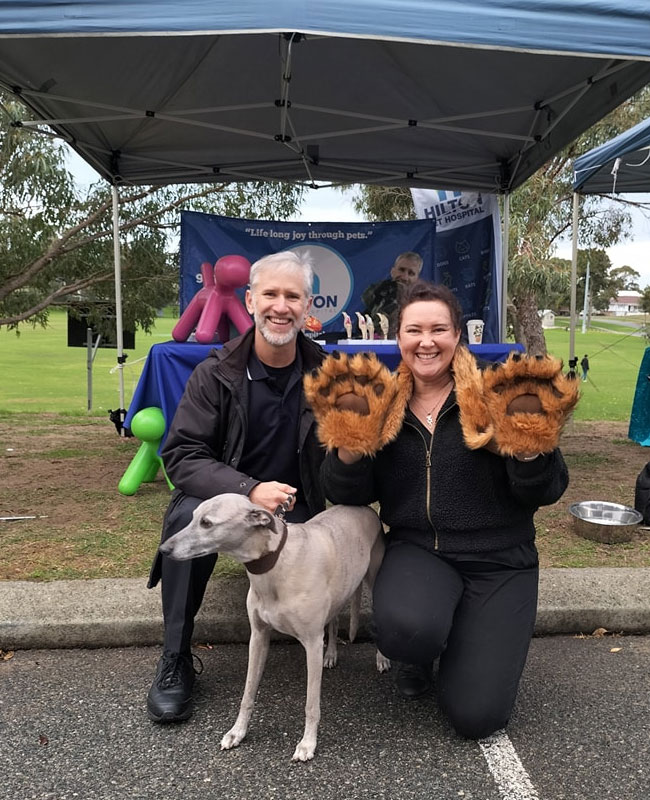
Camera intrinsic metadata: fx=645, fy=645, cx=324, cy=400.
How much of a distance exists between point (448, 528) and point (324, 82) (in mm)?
4115

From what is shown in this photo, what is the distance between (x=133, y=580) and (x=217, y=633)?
64cm

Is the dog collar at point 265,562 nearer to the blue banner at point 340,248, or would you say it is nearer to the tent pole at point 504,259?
the blue banner at point 340,248

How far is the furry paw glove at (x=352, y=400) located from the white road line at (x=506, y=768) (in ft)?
3.63

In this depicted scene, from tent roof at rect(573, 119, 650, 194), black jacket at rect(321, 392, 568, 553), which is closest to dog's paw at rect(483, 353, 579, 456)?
black jacket at rect(321, 392, 568, 553)

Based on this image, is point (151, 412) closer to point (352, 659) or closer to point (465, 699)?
point (352, 659)

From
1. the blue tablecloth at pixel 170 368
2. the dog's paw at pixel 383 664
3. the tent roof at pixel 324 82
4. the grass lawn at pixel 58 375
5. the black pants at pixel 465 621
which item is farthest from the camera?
the grass lawn at pixel 58 375

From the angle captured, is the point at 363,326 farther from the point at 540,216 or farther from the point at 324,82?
the point at 540,216

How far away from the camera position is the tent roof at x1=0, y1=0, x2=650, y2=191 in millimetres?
2928

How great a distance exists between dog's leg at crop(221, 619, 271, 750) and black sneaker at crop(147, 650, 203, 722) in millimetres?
226

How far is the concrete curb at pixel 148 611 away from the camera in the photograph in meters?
2.95

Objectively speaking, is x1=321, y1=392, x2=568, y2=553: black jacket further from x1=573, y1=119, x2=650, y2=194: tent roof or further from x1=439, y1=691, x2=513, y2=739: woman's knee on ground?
x1=573, y1=119, x2=650, y2=194: tent roof

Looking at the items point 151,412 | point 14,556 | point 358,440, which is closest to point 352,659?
point 358,440

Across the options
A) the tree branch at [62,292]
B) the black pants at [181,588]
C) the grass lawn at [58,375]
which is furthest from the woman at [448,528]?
the tree branch at [62,292]

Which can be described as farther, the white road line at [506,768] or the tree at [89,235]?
the tree at [89,235]
